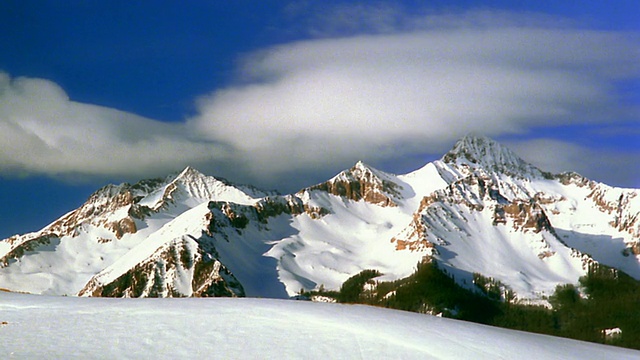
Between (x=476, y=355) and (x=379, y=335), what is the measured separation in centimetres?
226

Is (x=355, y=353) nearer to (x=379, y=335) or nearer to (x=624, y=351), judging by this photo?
(x=379, y=335)

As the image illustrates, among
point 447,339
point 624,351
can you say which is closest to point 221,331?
point 447,339

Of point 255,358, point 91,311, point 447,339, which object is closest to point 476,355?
point 447,339

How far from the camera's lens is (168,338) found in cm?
1667

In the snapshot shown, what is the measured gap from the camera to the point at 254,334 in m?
17.0

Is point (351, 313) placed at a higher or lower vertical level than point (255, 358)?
higher

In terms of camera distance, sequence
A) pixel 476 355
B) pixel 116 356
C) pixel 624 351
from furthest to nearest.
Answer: pixel 624 351 → pixel 476 355 → pixel 116 356

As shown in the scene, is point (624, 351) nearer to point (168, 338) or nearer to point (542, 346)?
point (542, 346)

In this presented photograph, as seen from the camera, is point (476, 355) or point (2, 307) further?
point (2, 307)

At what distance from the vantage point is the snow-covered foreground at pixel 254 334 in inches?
629

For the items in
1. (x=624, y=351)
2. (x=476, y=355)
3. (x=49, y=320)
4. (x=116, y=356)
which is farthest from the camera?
(x=624, y=351)

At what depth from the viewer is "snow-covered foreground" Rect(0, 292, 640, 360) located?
15984 millimetres

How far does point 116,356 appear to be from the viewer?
1547 centimetres

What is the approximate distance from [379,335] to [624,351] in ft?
24.6
